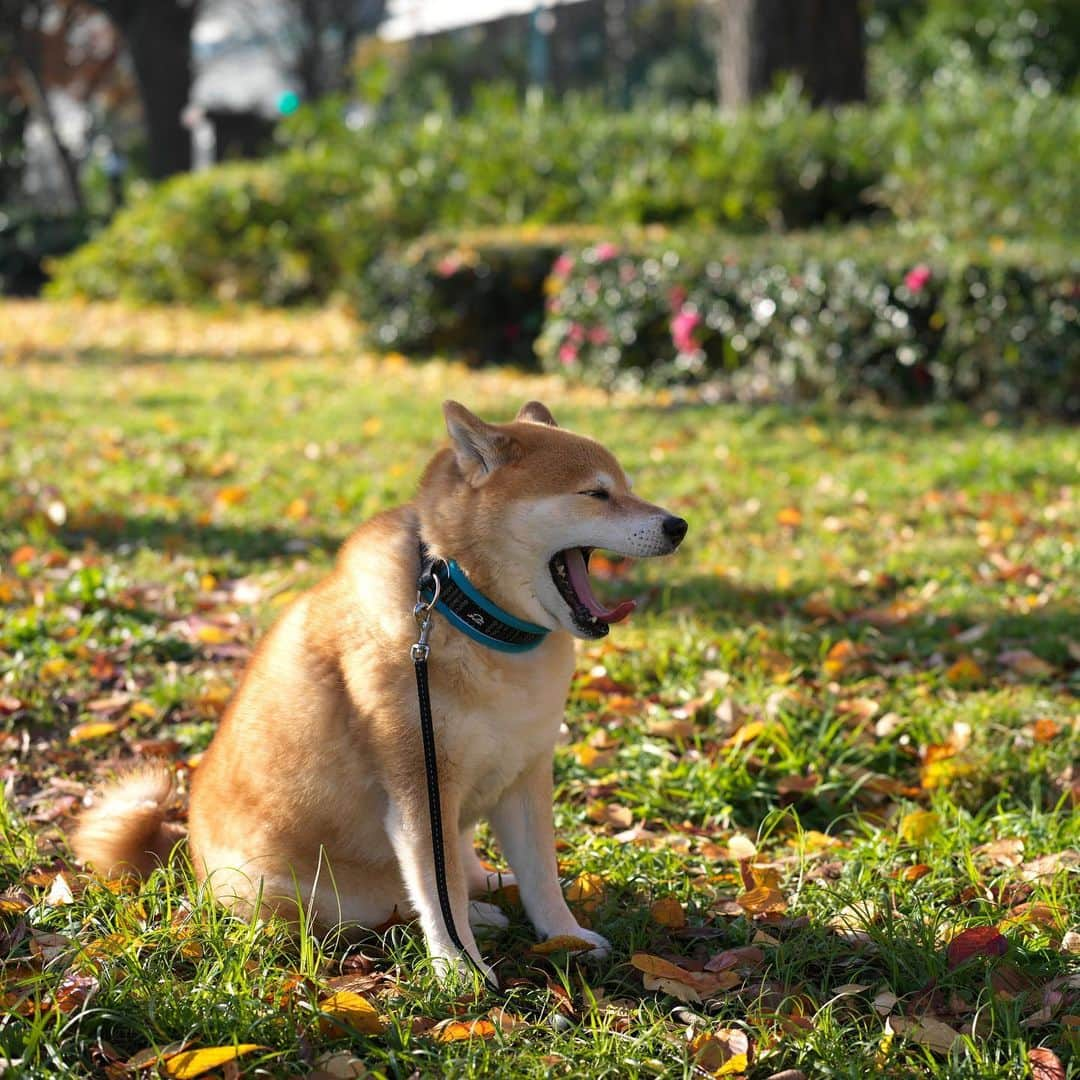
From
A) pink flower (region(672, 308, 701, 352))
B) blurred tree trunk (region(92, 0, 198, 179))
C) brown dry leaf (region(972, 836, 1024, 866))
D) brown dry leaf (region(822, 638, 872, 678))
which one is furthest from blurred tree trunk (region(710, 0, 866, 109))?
brown dry leaf (region(972, 836, 1024, 866))

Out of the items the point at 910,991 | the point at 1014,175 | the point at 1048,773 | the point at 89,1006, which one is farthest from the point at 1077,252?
the point at 89,1006

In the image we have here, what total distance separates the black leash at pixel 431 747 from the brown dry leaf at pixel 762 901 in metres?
0.73

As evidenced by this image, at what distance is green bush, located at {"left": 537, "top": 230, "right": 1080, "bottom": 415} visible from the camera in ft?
27.0

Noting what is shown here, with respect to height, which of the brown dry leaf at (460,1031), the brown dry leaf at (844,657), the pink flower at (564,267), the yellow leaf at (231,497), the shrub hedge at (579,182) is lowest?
the brown dry leaf at (460,1031)

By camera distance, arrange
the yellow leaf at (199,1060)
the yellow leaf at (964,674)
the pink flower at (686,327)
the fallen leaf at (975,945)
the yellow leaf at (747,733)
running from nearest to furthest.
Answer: the yellow leaf at (199,1060) → the fallen leaf at (975,945) → the yellow leaf at (747,733) → the yellow leaf at (964,674) → the pink flower at (686,327)

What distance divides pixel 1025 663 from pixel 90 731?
326 cm

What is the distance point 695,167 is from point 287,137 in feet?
19.2

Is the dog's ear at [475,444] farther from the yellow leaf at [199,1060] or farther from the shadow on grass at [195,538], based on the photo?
the shadow on grass at [195,538]

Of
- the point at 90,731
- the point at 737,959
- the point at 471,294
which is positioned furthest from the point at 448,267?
the point at 737,959

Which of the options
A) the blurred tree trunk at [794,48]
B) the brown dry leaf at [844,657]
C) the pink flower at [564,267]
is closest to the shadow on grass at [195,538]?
the brown dry leaf at [844,657]

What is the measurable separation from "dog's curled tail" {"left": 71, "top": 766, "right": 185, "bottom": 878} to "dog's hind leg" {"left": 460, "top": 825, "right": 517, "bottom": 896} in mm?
770

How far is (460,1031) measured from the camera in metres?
2.67

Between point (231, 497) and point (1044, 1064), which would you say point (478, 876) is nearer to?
point (1044, 1064)

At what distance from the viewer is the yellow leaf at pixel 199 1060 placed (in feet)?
8.06
